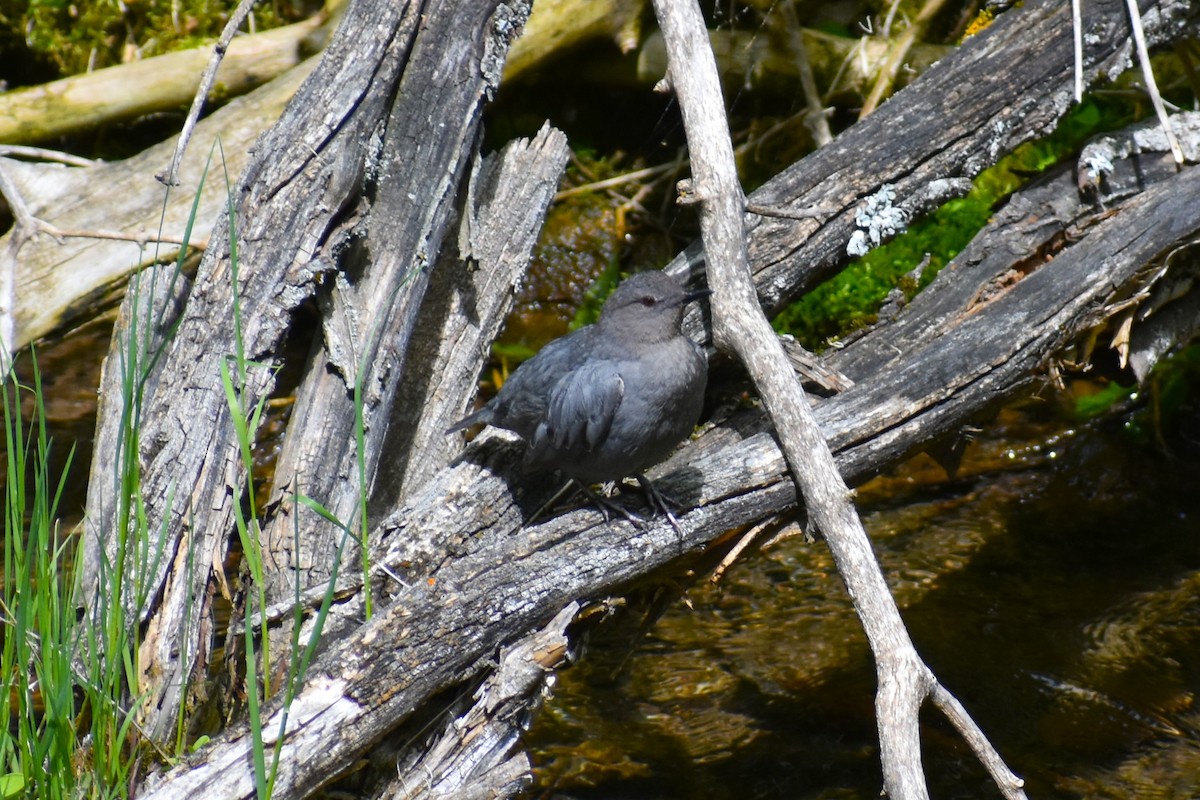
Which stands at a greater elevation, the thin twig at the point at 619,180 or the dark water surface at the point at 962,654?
the thin twig at the point at 619,180

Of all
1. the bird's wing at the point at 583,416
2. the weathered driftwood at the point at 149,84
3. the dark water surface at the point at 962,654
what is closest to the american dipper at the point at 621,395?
the bird's wing at the point at 583,416

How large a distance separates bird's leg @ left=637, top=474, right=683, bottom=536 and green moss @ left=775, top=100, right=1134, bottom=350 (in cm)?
237

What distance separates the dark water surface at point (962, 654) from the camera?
3873 mm

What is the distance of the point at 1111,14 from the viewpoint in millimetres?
3963

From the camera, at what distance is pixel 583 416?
342 cm

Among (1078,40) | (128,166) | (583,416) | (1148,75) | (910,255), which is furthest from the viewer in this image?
(910,255)

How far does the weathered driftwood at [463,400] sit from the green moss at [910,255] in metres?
1.59

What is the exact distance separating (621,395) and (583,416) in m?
0.13

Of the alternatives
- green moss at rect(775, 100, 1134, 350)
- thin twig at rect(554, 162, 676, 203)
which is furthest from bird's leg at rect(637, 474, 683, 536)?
thin twig at rect(554, 162, 676, 203)

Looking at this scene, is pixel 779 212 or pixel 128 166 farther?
pixel 128 166

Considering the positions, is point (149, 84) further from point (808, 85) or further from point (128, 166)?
point (808, 85)

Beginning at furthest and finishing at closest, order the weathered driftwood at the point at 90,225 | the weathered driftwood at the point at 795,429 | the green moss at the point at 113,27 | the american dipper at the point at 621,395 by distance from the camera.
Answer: the green moss at the point at 113,27 → the weathered driftwood at the point at 90,225 → the american dipper at the point at 621,395 → the weathered driftwood at the point at 795,429

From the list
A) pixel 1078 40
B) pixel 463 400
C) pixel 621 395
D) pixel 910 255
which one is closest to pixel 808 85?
pixel 910 255

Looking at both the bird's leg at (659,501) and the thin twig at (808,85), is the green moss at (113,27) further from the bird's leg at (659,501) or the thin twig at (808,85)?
the bird's leg at (659,501)
